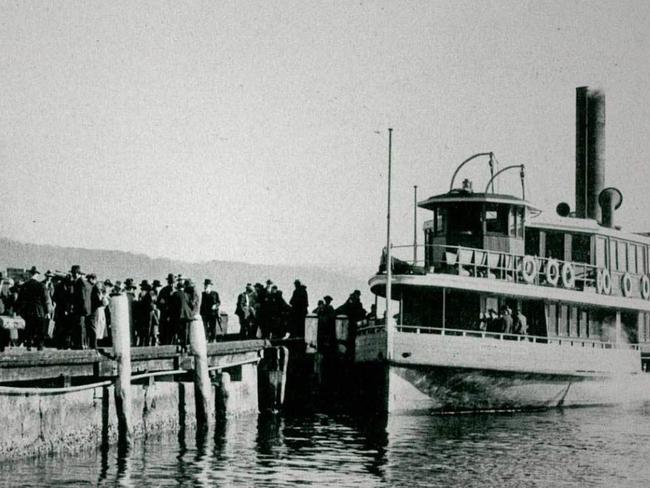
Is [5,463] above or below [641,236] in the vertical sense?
below

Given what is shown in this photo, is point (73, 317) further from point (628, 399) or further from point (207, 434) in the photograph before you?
point (628, 399)

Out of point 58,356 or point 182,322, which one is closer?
point 58,356

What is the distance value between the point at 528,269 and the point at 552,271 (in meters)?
1.15

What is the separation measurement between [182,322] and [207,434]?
280 centimetres

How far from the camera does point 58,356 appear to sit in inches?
641

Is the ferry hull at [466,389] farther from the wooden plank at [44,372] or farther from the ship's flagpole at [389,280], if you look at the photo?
the wooden plank at [44,372]

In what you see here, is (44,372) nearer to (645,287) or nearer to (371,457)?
(371,457)

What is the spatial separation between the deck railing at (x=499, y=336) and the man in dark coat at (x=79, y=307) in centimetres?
693

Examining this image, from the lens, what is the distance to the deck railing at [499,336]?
24797 mm

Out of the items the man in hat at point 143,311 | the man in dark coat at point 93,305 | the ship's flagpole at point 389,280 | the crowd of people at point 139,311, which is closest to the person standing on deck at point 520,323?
the ship's flagpole at point 389,280

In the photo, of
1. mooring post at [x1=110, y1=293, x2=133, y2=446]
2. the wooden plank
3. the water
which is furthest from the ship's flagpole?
the wooden plank

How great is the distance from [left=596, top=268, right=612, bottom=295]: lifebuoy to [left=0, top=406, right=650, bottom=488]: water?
17.3 feet

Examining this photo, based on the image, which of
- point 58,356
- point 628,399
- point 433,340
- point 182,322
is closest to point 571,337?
point 628,399

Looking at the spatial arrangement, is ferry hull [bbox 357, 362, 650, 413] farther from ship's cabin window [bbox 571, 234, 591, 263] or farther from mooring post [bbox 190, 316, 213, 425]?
mooring post [bbox 190, 316, 213, 425]
